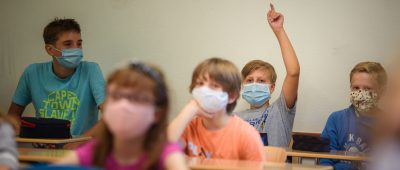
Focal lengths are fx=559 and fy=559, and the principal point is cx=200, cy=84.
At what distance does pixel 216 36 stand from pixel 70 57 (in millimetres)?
1237

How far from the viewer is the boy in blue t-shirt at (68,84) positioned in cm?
430

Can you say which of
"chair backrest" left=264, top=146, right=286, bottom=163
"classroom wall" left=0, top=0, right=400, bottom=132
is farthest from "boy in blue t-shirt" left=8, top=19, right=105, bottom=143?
"chair backrest" left=264, top=146, right=286, bottom=163

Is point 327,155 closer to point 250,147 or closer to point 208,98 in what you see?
point 250,147

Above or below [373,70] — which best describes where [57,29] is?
above

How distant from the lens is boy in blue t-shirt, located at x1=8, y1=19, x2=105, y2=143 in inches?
169

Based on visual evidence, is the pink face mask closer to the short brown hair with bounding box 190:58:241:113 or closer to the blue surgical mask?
the short brown hair with bounding box 190:58:241:113

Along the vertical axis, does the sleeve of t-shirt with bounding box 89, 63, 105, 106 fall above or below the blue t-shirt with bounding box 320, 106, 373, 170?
above

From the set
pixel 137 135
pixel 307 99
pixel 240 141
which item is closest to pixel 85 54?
pixel 307 99

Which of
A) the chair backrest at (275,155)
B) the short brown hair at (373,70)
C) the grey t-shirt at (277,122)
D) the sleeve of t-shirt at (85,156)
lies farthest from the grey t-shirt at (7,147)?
the short brown hair at (373,70)

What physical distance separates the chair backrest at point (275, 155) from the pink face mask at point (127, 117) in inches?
57.2

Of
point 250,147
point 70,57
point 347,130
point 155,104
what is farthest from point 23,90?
point 155,104

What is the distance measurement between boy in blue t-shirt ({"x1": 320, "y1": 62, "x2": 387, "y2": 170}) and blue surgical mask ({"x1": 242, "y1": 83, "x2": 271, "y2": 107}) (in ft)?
1.86

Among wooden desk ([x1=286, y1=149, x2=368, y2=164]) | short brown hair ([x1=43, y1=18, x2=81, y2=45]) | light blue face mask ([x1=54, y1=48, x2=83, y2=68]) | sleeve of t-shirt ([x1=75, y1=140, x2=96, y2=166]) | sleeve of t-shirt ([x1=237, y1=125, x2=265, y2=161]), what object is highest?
short brown hair ([x1=43, y1=18, x2=81, y2=45])

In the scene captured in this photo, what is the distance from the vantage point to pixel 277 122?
13.2 ft
